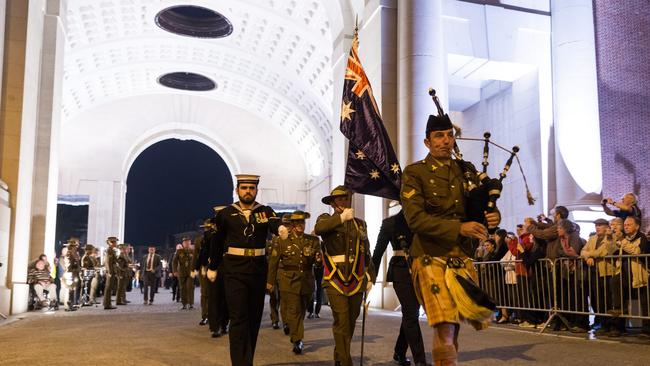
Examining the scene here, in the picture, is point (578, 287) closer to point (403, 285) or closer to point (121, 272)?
point (403, 285)

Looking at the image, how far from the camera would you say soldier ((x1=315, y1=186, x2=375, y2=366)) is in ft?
21.9

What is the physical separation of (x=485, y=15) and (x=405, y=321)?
47.5 feet

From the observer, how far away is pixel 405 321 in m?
6.71

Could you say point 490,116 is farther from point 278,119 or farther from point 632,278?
point 278,119

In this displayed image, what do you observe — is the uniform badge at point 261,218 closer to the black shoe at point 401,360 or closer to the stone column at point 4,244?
the black shoe at point 401,360

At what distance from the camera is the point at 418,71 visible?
17359 millimetres

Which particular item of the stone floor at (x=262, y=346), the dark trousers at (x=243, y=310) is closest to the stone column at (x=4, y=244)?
the stone floor at (x=262, y=346)

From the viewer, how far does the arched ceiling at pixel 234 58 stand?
2789 centimetres

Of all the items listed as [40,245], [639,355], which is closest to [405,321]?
[639,355]

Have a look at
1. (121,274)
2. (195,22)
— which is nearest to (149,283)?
(121,274)

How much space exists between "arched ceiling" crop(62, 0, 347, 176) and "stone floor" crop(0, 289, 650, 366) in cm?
1408

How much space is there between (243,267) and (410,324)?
1786mm

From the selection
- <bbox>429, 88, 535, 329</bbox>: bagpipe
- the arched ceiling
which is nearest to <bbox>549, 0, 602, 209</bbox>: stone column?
the arched ceiling

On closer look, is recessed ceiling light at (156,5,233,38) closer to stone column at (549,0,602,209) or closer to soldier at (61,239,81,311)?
soldier at (61,239,81,311)
